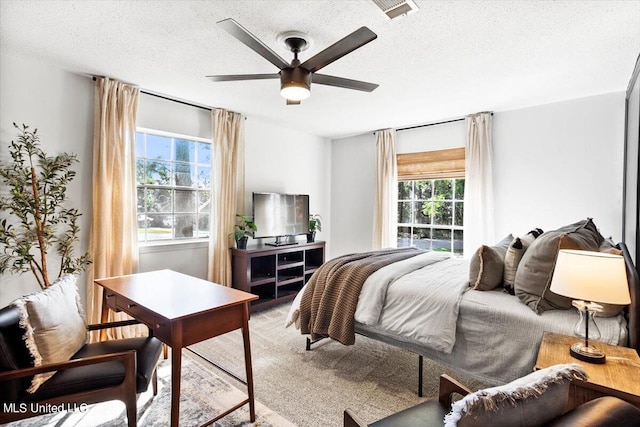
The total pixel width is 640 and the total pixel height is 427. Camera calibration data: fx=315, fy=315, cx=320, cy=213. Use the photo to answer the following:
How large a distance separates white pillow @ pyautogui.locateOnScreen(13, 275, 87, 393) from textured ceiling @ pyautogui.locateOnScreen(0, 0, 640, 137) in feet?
5.78

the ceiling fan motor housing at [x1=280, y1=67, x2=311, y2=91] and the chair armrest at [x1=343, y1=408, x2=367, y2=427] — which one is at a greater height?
the ceiling fan motor housing at [x1=280, y1=67, x2=311, y2=91]

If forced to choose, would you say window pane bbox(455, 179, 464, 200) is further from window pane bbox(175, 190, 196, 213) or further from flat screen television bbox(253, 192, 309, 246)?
window pane bbox(175, 190, 196, 213)

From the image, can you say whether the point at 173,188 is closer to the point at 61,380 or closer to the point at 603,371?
the point at 61,380

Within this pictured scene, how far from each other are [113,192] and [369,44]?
9.09ft

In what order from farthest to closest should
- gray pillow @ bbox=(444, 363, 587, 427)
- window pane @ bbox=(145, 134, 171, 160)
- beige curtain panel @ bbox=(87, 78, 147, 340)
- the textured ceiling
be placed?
window pane @ bbox=(145, 134, 171, 160) < beige curtain panel @ bbox=(87, 78, 147, 340) < the textured ceiling < gray pillow @ bbox=(444, 363, 587, 427)

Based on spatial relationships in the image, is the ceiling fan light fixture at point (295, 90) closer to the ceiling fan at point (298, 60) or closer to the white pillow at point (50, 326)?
the ceiling fan at point (298, 60)

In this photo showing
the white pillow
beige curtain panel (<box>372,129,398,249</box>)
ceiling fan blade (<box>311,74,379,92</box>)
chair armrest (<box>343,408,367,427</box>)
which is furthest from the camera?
beige curtain panel (<box>372,129,398,249</box>)

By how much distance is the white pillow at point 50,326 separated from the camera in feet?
4.85

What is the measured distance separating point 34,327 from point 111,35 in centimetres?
200

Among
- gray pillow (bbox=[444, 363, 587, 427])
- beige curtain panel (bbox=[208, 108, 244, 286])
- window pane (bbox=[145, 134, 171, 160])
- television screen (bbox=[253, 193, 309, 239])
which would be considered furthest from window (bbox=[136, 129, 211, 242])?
gray pillow (bbox=[444, 363, 587, 427])

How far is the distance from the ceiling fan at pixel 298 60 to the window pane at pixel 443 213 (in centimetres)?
285

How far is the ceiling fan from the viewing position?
1762mm

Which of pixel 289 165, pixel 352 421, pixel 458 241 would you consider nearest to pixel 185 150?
pixel 289 165

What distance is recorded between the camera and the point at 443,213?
4699 millimetres
